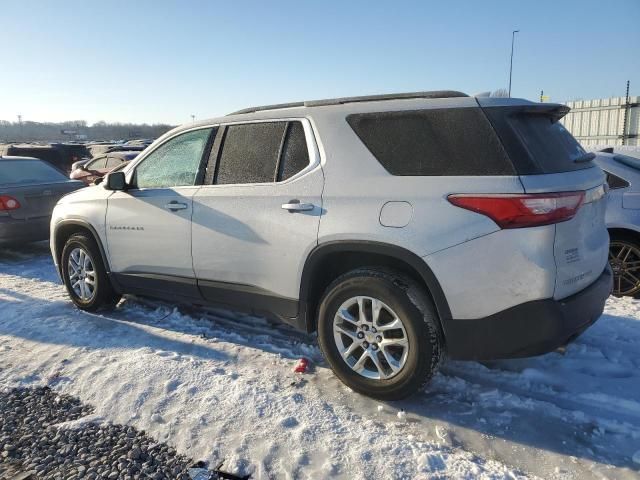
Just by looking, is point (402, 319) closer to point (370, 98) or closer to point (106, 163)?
point (370, 98)

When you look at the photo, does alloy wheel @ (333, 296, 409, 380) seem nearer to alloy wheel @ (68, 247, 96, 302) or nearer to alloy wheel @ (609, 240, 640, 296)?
alloy wheel @ (68, 247, 96, 302)

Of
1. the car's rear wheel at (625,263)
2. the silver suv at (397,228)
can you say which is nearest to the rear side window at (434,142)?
the silver suv at (397,228)

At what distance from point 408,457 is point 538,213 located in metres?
1.46

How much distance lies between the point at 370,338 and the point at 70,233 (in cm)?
357

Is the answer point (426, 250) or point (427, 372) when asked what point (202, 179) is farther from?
point (427, 372)

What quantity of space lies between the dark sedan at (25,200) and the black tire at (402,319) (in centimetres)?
589

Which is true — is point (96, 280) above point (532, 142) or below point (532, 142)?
below

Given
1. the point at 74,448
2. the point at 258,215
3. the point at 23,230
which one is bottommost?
the point at 74,448

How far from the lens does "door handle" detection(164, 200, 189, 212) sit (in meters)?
3.96

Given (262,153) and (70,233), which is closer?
(262,153)

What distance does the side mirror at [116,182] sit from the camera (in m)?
4.41

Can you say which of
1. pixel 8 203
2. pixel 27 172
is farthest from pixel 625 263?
pixel 27 172

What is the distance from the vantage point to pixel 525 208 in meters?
2.60

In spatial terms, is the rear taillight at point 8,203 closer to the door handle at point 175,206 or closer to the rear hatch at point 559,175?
the door handle at point 175,206
